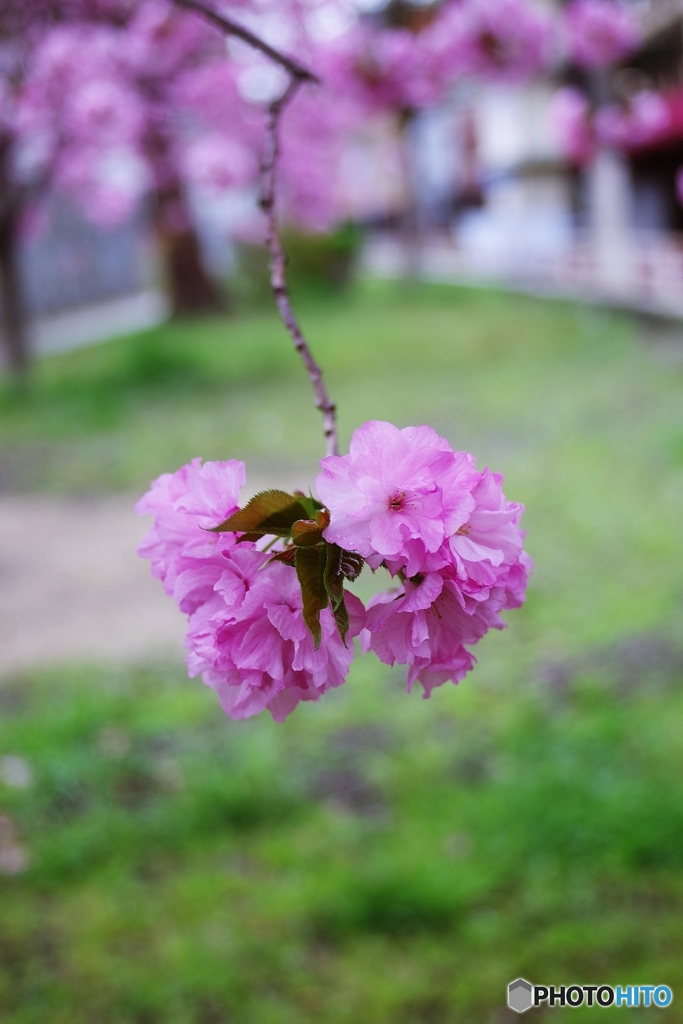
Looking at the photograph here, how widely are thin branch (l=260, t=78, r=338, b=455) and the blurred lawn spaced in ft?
5.56

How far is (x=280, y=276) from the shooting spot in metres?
1.06

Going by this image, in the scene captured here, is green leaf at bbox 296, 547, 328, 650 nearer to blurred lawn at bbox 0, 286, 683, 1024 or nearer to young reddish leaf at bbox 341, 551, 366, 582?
young reddish leaf at bbox 341, 551, 366, 582

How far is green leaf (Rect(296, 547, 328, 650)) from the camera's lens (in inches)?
29.0

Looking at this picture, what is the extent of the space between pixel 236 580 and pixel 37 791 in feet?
8.09

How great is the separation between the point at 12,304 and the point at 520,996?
29.6 feet

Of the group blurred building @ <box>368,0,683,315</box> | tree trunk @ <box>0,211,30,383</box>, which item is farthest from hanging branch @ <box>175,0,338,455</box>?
tree trunk @ <box>0,211,30,383</box>

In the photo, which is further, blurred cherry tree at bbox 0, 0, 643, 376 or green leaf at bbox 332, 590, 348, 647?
blurred cherry tree at bbox 0, 0, 643, 376

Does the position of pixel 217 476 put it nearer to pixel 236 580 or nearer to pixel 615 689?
pixel 236 580

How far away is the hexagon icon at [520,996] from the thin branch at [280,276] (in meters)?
1.60

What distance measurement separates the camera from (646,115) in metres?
5.81

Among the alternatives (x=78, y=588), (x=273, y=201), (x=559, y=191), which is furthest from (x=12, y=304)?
(x=559, y=191)

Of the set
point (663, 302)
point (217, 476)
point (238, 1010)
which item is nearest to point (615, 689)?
point (238, 1010)

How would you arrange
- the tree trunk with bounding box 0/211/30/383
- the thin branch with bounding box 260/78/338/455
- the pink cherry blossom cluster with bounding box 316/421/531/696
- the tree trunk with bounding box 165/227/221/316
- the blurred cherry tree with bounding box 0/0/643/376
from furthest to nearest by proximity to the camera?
the tree trunk with bounding box 165/227/221/316 < the tree trunk with bounding box 0/211/30/383 < the blurred cherry tree with bounding box 0/0/643/376 < the thin branch with bounding box 260/78/338/455 < the pink cherry blossom cluster with bounding box 316/421/531/696

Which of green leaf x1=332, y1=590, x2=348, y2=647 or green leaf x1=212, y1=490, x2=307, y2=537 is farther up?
green leaf x1=212, y1=490, x2=307, y2=537
